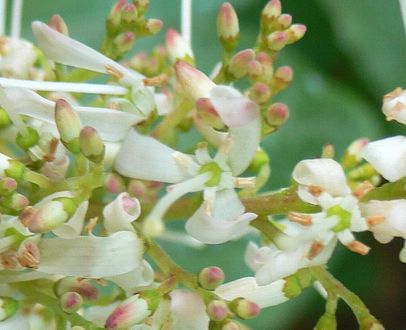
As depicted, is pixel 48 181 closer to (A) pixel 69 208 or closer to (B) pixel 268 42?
(A) pixel 69 208

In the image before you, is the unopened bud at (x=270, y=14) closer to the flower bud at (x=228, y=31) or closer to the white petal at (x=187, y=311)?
the flower bud at (x=228, y=31)

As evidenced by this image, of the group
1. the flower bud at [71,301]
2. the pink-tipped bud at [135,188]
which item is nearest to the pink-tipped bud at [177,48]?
the pink-tipped bud at [135,188]

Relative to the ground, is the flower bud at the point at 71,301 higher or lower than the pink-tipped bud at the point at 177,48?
lower

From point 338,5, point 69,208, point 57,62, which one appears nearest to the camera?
point 69,208

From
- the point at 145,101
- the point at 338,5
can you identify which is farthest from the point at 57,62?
the point at 338,5

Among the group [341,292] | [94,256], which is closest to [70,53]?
[94,256]

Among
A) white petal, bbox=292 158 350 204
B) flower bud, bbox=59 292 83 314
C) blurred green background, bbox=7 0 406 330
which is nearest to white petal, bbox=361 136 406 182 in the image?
white petal, bbox=292 158 350 204

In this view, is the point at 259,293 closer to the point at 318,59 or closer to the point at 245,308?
the point at 245,308
